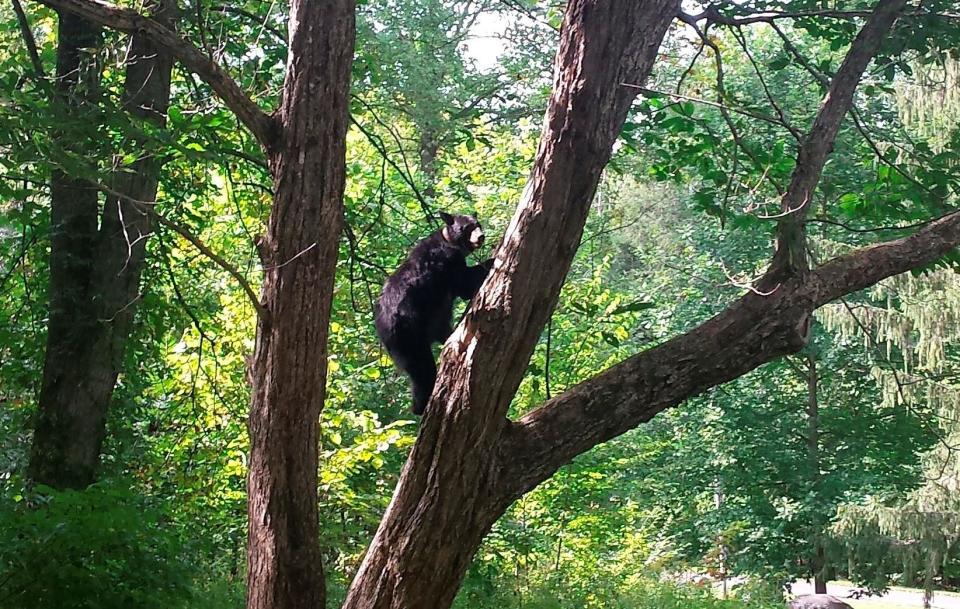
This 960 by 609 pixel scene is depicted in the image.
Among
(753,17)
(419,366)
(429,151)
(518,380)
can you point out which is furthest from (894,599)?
(518,380)

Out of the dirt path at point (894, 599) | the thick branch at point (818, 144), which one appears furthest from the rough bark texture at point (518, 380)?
the dirt path at point (894, 599)

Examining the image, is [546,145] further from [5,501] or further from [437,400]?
[5,501]

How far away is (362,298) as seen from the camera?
742 centimetres

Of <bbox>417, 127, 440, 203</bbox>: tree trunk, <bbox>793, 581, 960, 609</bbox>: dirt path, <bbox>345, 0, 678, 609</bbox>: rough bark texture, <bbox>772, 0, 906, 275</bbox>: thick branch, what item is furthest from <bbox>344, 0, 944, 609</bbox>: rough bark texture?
<bbox>793, 581, 960, 609</bbox>: dirt path

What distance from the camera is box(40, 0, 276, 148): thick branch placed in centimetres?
244

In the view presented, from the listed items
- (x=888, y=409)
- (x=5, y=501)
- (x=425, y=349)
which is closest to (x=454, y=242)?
(x=425, y=349)

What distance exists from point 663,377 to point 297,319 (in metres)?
1.06

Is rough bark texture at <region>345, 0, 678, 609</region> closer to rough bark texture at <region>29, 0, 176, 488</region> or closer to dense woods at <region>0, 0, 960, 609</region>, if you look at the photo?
dense woods at <region>0, 0, 960, 609</region>

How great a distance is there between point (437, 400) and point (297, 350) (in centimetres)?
57

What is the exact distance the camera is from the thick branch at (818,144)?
2.52 m

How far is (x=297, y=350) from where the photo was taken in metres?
2.57

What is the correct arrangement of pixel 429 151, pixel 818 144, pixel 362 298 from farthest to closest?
pixel 429 151, pixel 362 298, pixel 818 144

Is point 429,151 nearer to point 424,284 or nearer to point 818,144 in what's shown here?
point 424,284

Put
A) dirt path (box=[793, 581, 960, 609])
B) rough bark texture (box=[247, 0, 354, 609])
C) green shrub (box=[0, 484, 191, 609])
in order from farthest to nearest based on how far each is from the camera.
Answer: dirt path (box=[793, 581, 960, 609]) → green shrub (box=[0, 484, 191, 609]) → rough bark texture (box=[247, 0, 354, 609])
